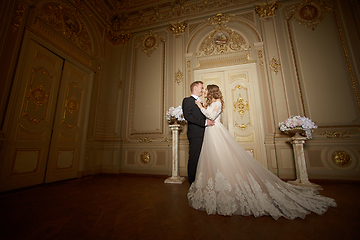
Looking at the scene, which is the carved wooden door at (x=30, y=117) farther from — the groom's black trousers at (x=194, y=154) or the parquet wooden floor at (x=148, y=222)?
the groom's black trousers at (x=194, y=154)

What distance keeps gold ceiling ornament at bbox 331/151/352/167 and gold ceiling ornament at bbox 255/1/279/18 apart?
3.71 metres

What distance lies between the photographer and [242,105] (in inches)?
159

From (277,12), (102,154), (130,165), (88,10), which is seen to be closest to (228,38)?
(277,12)

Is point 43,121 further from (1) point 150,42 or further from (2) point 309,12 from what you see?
(2) point 309,12

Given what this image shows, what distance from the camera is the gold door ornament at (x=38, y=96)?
2.95 metres

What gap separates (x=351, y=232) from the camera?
124 centimetres

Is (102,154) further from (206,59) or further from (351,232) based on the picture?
(351,232)

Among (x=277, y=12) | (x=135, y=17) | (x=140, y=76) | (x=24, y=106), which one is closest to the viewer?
(x=24, y=106)

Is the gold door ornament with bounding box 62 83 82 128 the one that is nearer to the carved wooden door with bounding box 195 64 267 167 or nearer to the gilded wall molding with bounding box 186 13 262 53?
the gilded wall molding with bounding box 186 13 262 53

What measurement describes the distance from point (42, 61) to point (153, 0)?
146 inches

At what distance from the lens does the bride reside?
1503mm

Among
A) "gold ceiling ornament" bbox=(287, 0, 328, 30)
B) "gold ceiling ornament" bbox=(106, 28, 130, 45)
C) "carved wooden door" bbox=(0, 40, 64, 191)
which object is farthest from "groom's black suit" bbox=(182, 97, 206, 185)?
"gold ceiling ornament" bbox=(106, 28, 130, 45)

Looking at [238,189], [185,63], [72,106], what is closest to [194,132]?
[238,189]

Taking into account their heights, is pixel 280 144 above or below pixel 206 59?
below
